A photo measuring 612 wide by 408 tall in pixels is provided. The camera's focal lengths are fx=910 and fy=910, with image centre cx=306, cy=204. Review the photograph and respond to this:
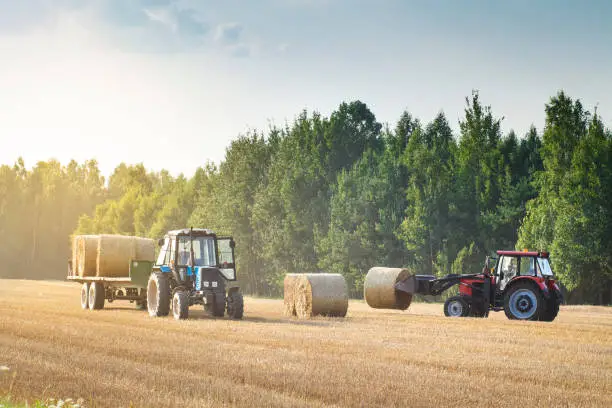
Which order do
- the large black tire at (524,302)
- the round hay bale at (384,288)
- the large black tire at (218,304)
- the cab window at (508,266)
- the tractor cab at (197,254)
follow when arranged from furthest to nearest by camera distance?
1. the round hay bale at (384,288)
2. the cab window at (508,266)
3. the large black tire at (524,302)
4. the tractor cab at (197,254)
5. the large black tire at (218,304)

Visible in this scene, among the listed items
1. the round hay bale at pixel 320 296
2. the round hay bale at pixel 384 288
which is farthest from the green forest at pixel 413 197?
the round hay bale at pixel 320 296

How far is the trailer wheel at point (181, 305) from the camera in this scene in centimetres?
2456

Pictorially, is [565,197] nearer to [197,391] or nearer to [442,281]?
[442,281]

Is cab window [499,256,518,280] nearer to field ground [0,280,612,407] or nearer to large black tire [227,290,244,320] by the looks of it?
field ground [0,280,612,407]

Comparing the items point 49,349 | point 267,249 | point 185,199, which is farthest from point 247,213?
point 49,349

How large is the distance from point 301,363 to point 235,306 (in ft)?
35.2

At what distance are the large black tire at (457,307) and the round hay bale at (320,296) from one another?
11.5 feet

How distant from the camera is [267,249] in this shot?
193 ft

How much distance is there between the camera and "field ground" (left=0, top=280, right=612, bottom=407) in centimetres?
1189

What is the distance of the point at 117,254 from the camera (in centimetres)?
3038

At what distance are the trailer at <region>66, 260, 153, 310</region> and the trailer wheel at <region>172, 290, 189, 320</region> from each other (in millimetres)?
3727

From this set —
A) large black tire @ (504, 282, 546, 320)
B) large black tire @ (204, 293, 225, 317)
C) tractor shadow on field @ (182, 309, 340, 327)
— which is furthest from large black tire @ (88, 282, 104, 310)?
large black tire @ (504, 282, 546, 320)

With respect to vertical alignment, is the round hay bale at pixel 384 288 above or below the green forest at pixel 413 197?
below

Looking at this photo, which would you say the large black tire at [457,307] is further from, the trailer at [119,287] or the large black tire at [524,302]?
the trailer at [119,287]
